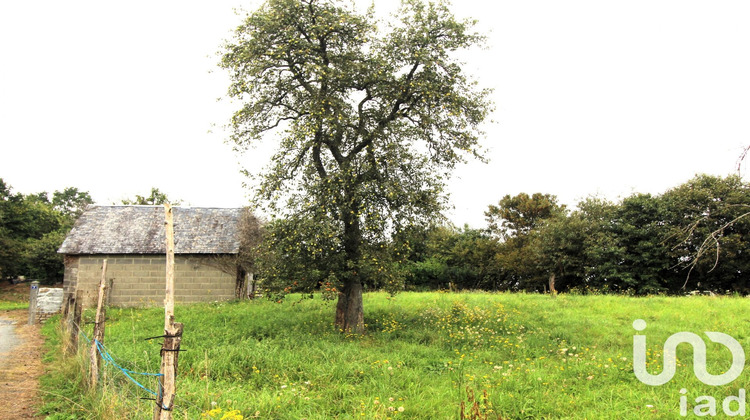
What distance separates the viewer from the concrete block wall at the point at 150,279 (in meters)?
22.4

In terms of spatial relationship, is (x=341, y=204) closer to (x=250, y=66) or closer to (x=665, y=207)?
(x=250, y=66)

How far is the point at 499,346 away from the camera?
11805mm

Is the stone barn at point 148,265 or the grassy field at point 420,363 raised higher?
the stone barn at point 148,265

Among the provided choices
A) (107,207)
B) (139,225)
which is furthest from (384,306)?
(107,207)

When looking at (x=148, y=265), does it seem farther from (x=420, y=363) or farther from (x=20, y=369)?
(x=420, y=363)

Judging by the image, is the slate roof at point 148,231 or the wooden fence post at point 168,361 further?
the slate roof at point 148,231

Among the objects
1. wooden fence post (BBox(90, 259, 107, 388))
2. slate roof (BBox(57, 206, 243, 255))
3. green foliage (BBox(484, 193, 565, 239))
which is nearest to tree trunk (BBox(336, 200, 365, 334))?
wooden fence post (BBox(90, 259, 107, 388))

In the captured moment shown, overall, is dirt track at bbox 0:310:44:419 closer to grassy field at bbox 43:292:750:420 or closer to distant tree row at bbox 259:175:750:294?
grassy field at bbox 43:292:750:420

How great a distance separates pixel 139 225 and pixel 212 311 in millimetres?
9703

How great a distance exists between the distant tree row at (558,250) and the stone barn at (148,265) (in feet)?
27.3

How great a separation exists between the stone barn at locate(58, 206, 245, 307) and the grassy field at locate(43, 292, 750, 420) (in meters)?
4.94
